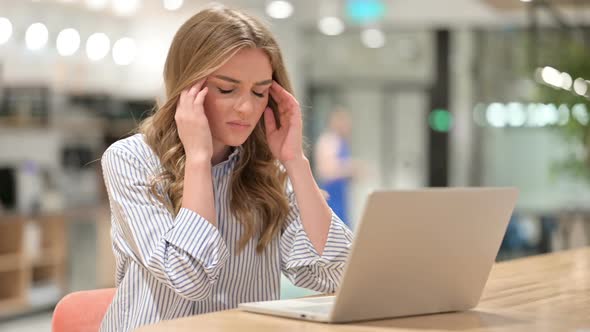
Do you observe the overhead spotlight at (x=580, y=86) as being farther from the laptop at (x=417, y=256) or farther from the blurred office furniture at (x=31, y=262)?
the laptop at (x=417, y=256)

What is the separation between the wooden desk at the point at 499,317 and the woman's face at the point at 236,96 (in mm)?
501

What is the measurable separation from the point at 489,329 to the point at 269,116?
0.88 m

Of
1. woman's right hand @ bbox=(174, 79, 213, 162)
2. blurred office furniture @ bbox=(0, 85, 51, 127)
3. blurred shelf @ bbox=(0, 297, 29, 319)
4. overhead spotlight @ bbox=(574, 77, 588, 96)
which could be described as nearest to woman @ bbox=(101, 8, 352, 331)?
woman's right hand @ bbox=(174, 79, 213, 162)

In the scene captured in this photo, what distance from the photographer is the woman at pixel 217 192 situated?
195 centimetres

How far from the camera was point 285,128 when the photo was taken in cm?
232

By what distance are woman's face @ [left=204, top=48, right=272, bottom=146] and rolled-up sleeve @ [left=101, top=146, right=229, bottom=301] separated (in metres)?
0.21

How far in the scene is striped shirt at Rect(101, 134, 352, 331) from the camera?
6.25 ft

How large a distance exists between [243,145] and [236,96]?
0.84ft

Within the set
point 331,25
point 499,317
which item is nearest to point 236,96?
point 499,317

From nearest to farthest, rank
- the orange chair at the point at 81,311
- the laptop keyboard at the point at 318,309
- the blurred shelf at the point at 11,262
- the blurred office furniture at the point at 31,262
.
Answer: the laptop keyboard at the point at 318,309 → the orange chair at the point at 81,311 → the blurred shelf at the point at 11,262 → the blurred office furniture at the point at 31,262

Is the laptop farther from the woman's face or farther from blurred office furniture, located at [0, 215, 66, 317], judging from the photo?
blurred office furniture, located at [0, 215, 66, 317]

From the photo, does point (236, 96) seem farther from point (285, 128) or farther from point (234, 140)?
point (285, 128)

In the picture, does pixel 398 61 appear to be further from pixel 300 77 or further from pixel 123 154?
pixel 123 154

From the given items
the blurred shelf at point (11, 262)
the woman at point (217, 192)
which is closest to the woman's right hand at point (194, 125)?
the woman at point (217, 192)
